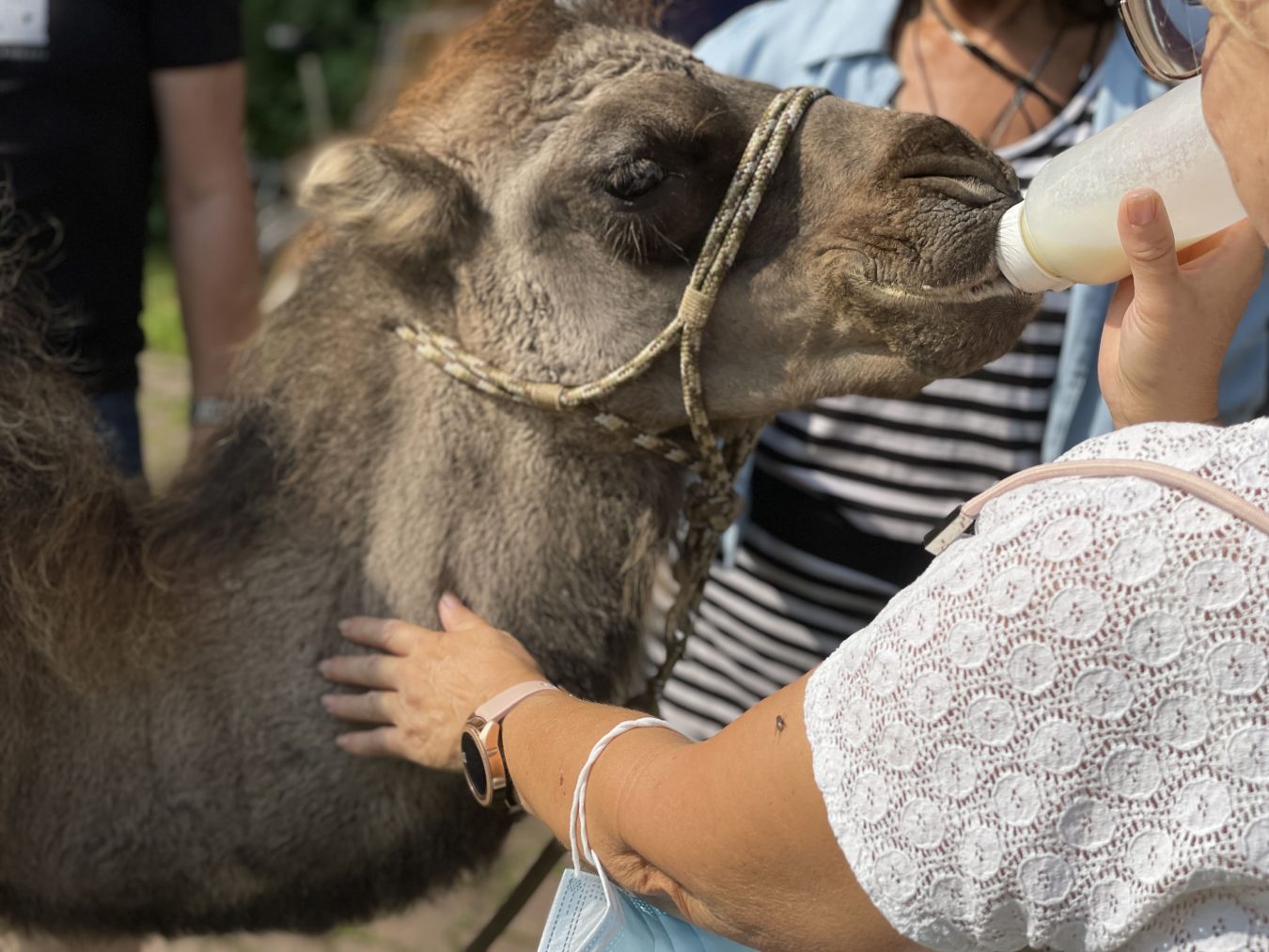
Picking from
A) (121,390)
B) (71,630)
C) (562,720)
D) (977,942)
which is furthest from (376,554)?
(977,942)

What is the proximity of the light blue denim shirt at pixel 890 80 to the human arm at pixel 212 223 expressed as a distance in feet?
3.30

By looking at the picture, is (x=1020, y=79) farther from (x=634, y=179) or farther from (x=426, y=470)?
(x=426, y=470)

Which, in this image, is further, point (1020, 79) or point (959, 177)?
point (1020, 79)

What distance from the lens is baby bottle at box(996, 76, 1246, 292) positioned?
1.14m

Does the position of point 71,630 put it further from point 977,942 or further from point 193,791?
point 977,942

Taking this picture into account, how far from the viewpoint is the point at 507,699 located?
5.01 ft

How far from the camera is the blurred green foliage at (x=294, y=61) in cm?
909

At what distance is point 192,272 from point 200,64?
0.42 m

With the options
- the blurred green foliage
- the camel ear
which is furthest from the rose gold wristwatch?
the blurred green foliage

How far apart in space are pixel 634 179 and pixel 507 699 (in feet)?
2.55

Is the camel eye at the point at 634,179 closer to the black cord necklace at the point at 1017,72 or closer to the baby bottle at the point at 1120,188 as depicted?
the baby bottle at the point at 1120,188

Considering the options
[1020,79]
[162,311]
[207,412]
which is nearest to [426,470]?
Result: [207,412]

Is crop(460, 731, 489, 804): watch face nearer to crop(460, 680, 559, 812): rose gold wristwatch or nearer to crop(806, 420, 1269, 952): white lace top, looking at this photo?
A: crop(460, 680, 559, 812): rose gold wristwatch

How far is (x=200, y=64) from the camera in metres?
2.39
